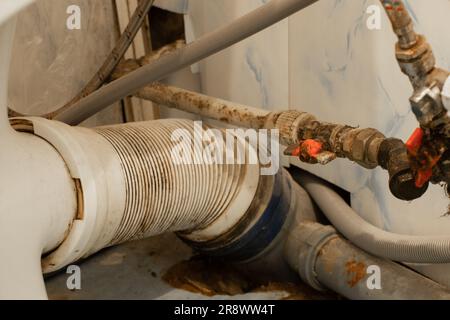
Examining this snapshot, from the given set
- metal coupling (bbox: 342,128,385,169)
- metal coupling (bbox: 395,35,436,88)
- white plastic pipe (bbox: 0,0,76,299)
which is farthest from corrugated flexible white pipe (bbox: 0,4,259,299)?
metal coupling (bbox: 395,35,436,88)

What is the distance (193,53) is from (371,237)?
1.36 ft

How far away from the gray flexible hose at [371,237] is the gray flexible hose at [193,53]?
373 mm

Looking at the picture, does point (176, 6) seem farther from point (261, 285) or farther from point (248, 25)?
point (261, 285)

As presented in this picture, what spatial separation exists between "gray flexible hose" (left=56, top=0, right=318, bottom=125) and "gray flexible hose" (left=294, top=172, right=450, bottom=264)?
37cm

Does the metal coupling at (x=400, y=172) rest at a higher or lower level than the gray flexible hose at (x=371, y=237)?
higher

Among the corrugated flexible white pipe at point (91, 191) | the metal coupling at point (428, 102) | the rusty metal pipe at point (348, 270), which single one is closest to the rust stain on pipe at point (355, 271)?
the rusty metal pipe at point (348, 270)

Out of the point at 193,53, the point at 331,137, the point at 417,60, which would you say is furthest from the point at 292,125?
the point at 417,60

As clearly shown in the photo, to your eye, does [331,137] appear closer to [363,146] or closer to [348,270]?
[363,146]

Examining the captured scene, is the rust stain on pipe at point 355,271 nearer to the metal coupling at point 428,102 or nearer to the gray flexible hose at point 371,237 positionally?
the gray flexible hose at point 371,237

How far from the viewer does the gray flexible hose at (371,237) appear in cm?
94

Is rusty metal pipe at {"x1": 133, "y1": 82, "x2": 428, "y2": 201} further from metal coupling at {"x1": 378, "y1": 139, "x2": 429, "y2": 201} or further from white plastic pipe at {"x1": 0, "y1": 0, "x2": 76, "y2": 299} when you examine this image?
white plastic pipe at {"x1": 0, "y1": 0, "x2": 76, "y2": 299}

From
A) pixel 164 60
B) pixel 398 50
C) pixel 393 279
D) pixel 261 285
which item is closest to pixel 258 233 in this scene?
pixel 261 285

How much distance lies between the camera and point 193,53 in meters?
0.96

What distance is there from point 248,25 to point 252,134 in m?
0.26
